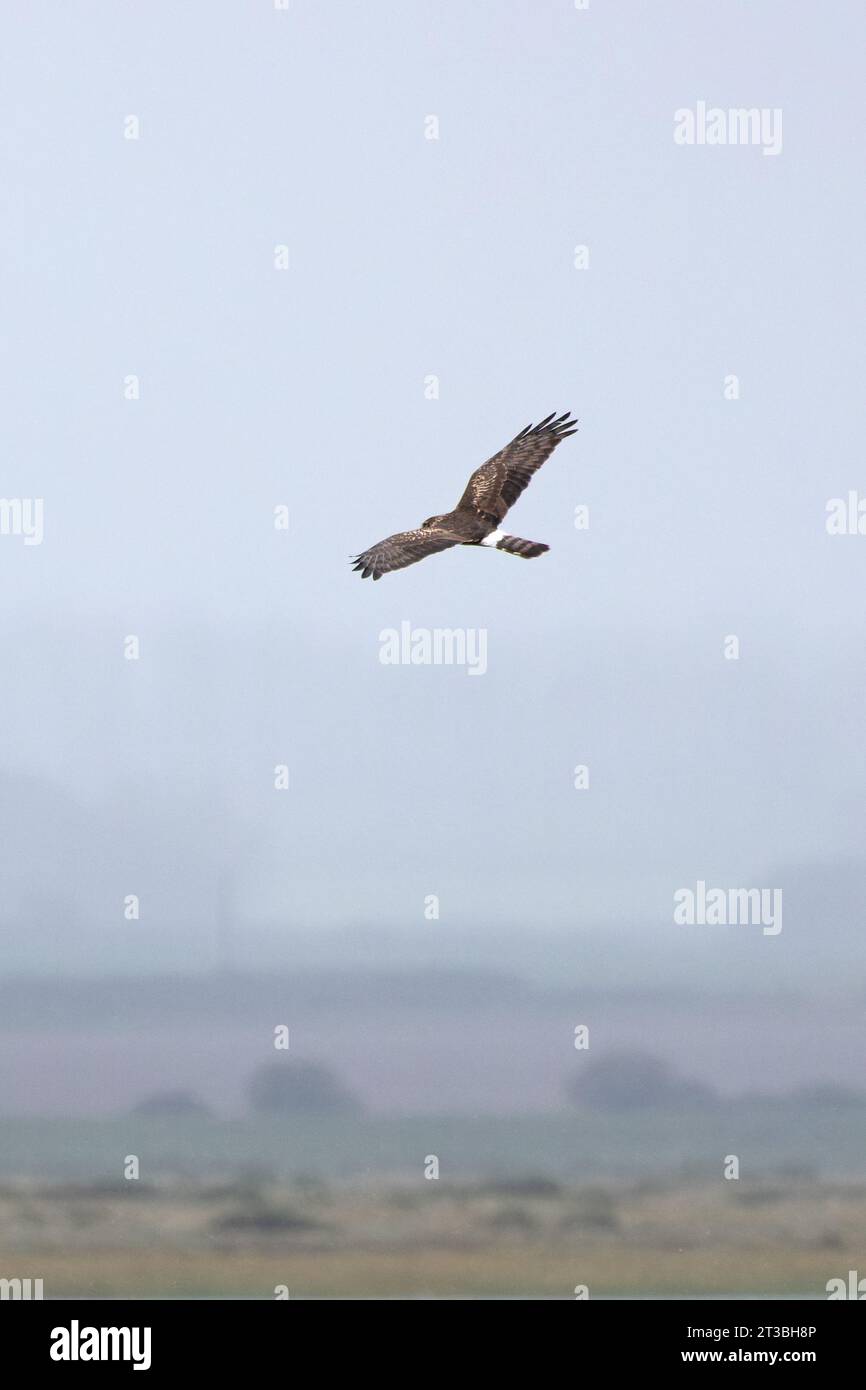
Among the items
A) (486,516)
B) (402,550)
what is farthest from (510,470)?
(402,550)

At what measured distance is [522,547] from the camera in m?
19.5

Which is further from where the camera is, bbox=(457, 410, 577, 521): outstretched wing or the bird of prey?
bbox=(457, 410, 577, 521): outstretched wing

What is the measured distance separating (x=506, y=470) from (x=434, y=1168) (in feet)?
37.8

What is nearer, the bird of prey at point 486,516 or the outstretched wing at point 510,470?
the bird of prey at point 486,516

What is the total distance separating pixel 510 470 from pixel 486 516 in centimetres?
109

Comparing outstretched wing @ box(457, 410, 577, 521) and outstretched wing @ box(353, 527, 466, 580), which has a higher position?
outstretched wing @ box(457, 410, 577, 521)

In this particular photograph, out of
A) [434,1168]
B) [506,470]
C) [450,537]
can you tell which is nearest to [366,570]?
[450,537]

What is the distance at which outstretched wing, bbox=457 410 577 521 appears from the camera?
21.3m

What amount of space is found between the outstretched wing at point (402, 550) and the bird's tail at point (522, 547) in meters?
0.52

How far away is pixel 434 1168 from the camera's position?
88.7 ft

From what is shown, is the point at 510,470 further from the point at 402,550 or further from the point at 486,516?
the point at 402,550

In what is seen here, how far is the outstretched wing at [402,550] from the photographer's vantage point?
1886 cm
